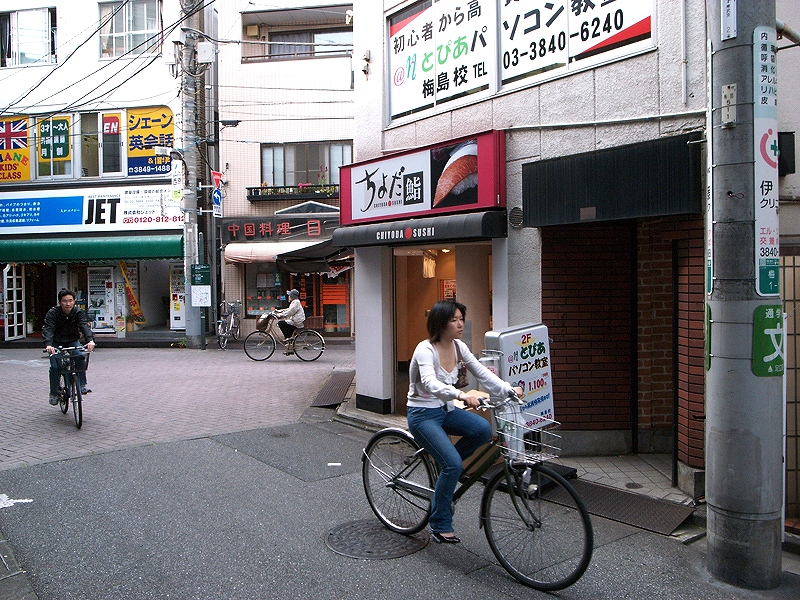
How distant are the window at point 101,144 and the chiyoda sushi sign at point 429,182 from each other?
47.7 ft

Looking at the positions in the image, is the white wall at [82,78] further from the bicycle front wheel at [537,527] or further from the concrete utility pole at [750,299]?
the bicycle front wheel at [537,527]

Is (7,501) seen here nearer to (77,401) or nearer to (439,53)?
(77,401)

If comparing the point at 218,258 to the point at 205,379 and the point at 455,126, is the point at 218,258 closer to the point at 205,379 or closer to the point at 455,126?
the point at 205,379

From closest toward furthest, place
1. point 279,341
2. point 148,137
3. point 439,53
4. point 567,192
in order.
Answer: point 567,192, point 439,53, point 279,341, point 148,137

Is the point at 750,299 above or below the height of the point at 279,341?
above

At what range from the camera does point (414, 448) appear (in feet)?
15.7

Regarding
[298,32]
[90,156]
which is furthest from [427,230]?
[90,156]

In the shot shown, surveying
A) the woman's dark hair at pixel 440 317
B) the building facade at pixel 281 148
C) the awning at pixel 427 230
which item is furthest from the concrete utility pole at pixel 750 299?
the building facade at pixel 281 148

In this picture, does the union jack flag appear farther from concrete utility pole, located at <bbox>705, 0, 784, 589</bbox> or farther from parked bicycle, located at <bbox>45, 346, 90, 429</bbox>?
concrete utility pole, located at <bbox>705, 0, 784, 589</bbox>

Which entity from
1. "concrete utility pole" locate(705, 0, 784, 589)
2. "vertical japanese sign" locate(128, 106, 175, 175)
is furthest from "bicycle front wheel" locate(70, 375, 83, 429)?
"vertical japanese sign" locate(128, 106, 175, 175)

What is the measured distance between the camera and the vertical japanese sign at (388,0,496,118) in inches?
301

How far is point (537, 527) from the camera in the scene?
4125mm

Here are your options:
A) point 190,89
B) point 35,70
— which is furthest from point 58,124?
point 190,89

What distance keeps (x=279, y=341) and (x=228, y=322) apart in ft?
12.9
